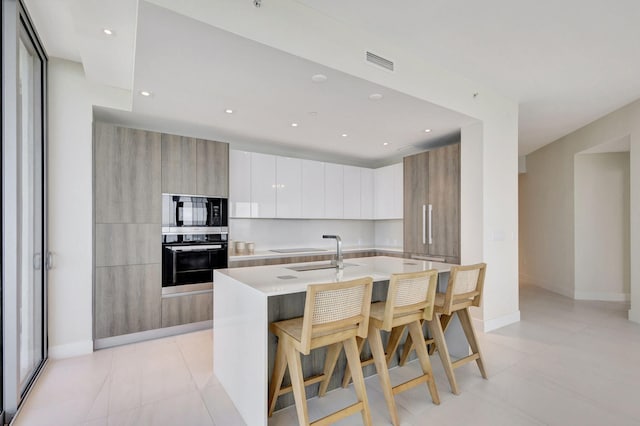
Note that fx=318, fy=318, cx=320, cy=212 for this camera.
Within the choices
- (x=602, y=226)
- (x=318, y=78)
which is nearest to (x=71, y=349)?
(x=318, y=78)

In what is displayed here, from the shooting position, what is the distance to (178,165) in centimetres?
377

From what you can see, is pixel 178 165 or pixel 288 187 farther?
pixel 288 187

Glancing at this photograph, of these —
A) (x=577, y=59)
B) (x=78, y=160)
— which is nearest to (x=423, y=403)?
(x=577, y=59)

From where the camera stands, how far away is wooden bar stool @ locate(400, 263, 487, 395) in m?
2.42

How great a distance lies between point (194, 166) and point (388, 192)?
323 centimetres

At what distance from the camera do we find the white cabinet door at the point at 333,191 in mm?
5316

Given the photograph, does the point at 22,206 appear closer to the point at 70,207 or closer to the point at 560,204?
the point at 70,207

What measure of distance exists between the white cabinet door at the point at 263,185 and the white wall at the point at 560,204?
501cm

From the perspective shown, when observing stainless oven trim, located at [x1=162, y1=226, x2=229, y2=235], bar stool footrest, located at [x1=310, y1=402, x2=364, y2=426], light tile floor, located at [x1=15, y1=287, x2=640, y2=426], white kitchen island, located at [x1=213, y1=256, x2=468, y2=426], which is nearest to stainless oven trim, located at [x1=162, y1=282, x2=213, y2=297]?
light tile floor, located at [x1=15, y1=287, x2=640, y2=426]

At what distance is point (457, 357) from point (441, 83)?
271cm

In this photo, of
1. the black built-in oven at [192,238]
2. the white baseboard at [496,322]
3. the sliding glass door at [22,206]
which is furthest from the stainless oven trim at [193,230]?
the white baseboard at [496,322]

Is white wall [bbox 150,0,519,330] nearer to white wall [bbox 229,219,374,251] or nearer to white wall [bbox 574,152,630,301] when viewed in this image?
white wall [bbox 574,152,630,301]

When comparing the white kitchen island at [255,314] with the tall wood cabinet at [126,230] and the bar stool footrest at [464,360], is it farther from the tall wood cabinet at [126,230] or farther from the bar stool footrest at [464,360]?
the tall wood cabinet at [126,230]

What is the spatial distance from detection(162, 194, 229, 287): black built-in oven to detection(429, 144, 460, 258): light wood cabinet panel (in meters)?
2.81
